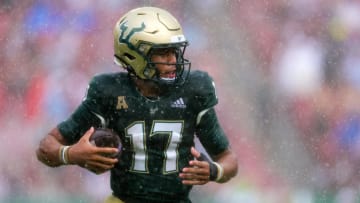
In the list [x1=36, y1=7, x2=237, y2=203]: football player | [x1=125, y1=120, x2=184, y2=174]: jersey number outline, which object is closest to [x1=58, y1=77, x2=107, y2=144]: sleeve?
[x1=36, y1=7, x2=237, y2=203]: football player

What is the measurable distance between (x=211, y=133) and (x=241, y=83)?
365cm

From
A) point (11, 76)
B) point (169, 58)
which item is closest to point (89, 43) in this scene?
point (11, 76)

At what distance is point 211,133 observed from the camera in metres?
4.67

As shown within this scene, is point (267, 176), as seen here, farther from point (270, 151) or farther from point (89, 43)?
point (89, 43)

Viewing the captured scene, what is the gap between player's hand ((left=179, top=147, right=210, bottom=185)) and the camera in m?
4.30

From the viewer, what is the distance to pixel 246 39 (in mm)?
8422

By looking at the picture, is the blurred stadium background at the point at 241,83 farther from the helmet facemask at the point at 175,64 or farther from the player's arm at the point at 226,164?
the helmet facemask at the point at 175,64

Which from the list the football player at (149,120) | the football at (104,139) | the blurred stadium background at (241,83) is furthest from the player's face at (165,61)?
the blurred stadium background at (241,83)

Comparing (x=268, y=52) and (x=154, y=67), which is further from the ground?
(x=154, y=67)

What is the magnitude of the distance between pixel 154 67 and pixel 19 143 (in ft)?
12.7

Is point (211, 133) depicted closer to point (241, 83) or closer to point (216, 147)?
point (216, 147)

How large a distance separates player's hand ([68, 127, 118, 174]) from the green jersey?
0.19 m

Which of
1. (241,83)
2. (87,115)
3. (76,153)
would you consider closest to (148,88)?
(87,115)

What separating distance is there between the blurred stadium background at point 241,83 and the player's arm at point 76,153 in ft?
10.9
